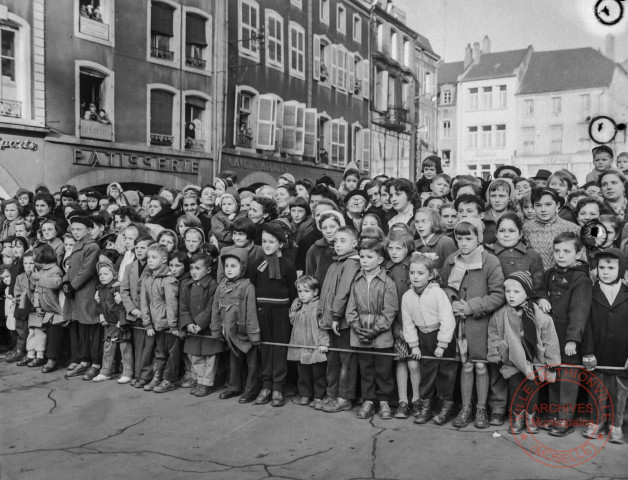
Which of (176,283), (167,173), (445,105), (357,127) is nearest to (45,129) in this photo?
(167,173)

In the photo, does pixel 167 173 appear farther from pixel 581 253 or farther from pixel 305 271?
pixel 581 253

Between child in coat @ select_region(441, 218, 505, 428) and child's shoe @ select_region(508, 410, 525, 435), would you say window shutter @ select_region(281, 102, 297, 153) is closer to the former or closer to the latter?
child in coat @ select_region(441, 218, 505, 428)

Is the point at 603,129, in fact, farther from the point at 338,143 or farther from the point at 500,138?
the point at 500,138

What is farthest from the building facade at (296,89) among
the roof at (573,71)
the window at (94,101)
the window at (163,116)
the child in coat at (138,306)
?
the child in coat at (138,306)

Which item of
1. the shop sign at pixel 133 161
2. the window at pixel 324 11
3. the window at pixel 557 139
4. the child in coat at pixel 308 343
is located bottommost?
the child in coat at pixel 308 343

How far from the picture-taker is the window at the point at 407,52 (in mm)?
29000

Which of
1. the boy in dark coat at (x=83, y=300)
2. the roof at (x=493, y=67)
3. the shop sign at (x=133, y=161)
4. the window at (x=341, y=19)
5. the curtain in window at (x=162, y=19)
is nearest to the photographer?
the boy in dark coat at (x=83, y=300)

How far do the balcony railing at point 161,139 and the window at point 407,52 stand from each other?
15.3 m

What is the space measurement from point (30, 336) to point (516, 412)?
585cm

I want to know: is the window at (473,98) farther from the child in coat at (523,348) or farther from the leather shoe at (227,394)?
the child in coat at (523,348)

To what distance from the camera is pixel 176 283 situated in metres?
6.52

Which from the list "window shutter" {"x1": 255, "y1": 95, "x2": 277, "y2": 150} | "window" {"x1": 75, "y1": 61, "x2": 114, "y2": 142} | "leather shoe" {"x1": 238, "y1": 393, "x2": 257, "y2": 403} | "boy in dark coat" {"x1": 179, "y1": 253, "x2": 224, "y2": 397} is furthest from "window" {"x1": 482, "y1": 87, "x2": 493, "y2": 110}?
"leather shoe" {"x1": 238, "y1": 393, "x2": 257, "y2": 403}

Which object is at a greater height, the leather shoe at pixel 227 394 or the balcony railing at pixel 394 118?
the balcony railing at pixel 394 118

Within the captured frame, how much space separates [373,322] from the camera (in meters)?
5.45
